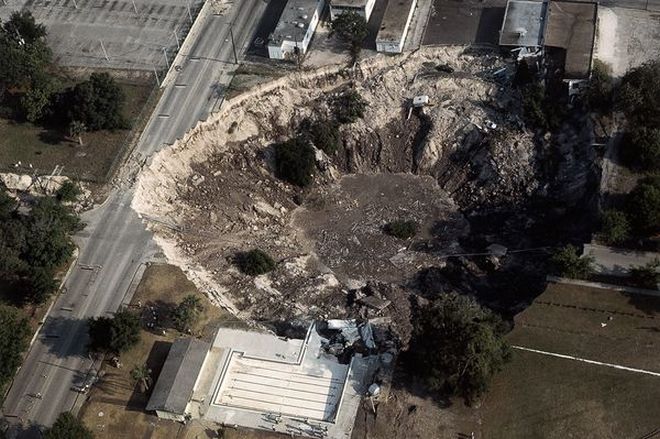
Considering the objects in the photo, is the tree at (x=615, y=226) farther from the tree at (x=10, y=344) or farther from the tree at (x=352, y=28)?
the tree at (x=10, y=344)

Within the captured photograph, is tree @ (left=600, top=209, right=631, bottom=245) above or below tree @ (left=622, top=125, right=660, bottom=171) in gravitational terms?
below

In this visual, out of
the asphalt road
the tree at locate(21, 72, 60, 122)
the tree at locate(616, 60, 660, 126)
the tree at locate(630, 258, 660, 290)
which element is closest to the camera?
the asphalt road

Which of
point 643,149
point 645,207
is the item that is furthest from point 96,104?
point 643,149

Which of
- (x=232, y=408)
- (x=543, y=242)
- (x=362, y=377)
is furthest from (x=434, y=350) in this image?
(x=543, y=242)

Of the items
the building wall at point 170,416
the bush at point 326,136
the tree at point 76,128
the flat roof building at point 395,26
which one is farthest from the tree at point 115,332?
the flat roof building at point 395,26

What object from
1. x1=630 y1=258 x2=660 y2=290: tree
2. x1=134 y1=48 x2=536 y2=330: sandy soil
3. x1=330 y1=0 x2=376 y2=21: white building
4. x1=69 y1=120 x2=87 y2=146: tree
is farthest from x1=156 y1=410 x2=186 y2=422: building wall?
x1=330 y1=0 x2=376 y2=21: white building

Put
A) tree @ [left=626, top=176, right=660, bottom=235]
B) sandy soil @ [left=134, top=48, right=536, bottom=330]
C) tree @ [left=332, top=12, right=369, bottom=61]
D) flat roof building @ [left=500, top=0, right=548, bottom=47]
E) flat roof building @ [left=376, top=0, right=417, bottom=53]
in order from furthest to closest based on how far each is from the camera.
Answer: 1. flat roof building @ [left=376, top=0, right=417, bottom=53]
2. tree @ [left=332, top=12, right=369, bottom=61]
3. flat roof building @ [left=500, top=0, right=548, bottom=47]
4. sandy soil @ [left=134, top=48, right=536, bottom=330]
5. tree @ [left=626, top=176, right=660, bottom=235]

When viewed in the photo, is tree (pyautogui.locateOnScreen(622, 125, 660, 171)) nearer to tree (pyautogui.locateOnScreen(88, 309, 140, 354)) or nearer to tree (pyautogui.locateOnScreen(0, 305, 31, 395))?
tree (pyautogui.locateOnScreen(88, 309, 140, 354))
